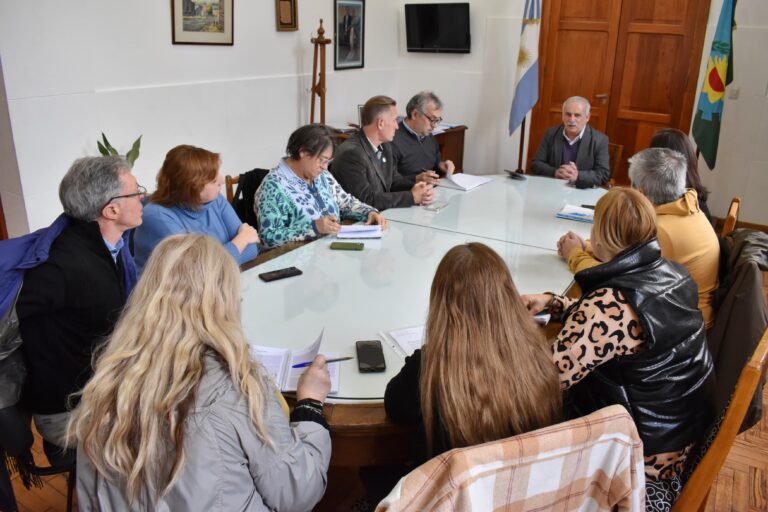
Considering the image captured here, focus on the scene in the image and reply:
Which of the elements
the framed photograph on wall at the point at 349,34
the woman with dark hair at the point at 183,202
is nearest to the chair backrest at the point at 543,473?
the woman with dark hair at the point at 183,202

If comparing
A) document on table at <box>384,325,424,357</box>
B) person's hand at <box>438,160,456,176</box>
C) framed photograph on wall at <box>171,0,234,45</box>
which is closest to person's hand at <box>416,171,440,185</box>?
person's hand at <box>438,160,456,176</box>

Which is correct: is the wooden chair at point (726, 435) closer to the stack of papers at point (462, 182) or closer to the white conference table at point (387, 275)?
the white conference table at point (387, 275)

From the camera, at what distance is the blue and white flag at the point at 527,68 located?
213 inches

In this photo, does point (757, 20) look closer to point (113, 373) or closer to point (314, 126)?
point (314, 126)

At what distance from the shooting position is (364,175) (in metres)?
3.42

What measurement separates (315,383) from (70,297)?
71 centimetres

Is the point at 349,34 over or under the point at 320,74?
over

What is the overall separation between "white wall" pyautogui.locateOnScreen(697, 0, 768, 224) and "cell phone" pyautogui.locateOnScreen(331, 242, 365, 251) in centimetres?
388

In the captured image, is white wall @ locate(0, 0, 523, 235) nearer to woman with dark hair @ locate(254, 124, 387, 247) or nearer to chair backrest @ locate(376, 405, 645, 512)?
woman with dark hair @ locate(254, 124, 387, 247)

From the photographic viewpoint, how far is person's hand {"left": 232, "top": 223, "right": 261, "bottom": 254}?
8.36ft

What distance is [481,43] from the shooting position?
6047mm

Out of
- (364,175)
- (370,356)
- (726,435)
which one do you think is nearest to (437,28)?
(364,175)

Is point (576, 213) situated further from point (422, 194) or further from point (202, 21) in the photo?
point (202, 21)

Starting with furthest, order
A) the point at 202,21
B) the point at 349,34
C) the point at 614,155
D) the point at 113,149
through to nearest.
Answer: the point at 349,34
the point at 614,155
the point at 202,21
the point at 113,149
